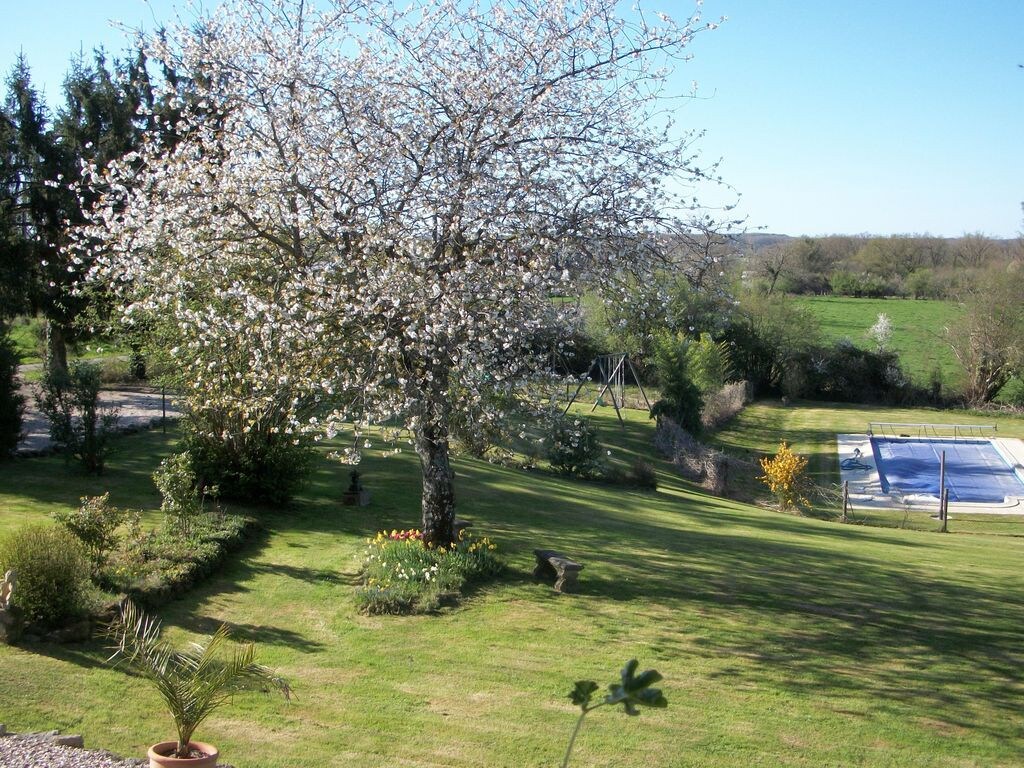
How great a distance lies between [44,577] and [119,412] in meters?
13.8

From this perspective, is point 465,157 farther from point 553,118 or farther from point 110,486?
point 110,486

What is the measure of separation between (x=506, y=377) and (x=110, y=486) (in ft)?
23.7

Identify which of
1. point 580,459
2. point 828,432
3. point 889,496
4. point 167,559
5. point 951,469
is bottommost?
point 889,496

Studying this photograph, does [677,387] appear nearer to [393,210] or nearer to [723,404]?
[723,404]

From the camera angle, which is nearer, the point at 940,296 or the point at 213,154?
the point at 213,154

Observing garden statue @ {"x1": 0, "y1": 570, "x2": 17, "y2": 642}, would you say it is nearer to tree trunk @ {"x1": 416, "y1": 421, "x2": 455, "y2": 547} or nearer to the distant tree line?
tree trunk @ {"x1": 416, "y1": 421, "x2": 455, "y2": 547}

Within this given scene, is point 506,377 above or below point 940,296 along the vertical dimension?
below

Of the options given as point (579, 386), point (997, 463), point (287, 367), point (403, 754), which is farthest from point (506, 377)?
point (997, 463)

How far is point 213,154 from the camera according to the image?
10609 mm

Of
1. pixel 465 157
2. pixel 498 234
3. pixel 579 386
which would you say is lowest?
pixel 579 386

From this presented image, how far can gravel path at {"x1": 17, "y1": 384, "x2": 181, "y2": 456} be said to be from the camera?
53.5 feet

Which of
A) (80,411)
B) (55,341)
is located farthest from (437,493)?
(55,341)

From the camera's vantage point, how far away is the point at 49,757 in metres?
4.93

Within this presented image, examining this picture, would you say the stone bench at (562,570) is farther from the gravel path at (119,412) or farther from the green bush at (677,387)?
the green bush at (677,387)
